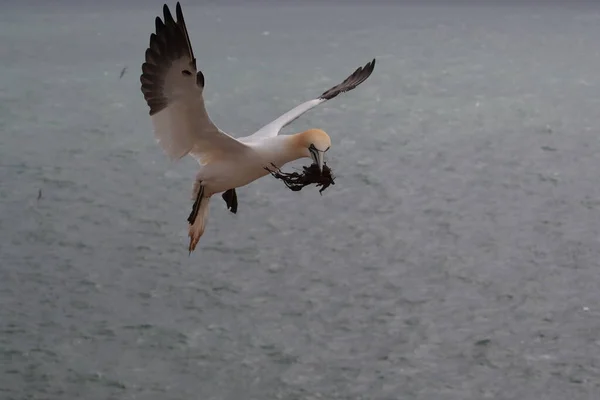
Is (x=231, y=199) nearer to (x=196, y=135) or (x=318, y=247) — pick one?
(x=196, y=135)

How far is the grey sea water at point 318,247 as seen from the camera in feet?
25.8

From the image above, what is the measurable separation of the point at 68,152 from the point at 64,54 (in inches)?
248

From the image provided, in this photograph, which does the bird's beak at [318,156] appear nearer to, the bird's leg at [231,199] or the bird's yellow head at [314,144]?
the bird's yellow head at [314,144]

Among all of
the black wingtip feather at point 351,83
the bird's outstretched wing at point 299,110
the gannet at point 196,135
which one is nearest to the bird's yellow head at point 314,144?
the gannet at point 196,135

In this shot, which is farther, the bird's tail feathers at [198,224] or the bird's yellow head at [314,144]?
the bird's tail feathers at [198,224]

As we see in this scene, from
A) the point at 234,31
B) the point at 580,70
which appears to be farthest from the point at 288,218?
the point at 234,31

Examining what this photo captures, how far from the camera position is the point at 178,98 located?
15.3 feet

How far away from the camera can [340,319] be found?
8555 millimetres

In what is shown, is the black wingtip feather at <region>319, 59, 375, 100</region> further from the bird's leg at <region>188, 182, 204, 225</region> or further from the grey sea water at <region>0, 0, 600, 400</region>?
the grey sea water at <region>0, 0, 600, 400</region>

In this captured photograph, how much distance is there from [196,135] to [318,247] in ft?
16.9

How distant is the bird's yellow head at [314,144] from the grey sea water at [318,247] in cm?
346

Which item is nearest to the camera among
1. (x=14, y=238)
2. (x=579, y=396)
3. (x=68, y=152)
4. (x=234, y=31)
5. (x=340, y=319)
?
(x=579, y=396)

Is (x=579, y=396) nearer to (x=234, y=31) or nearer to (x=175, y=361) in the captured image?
(x=175, y=361)

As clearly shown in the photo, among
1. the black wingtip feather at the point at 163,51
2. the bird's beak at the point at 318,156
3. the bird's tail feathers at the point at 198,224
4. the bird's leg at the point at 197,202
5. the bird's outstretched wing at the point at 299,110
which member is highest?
the black wingtip feather at the point at 163,51
